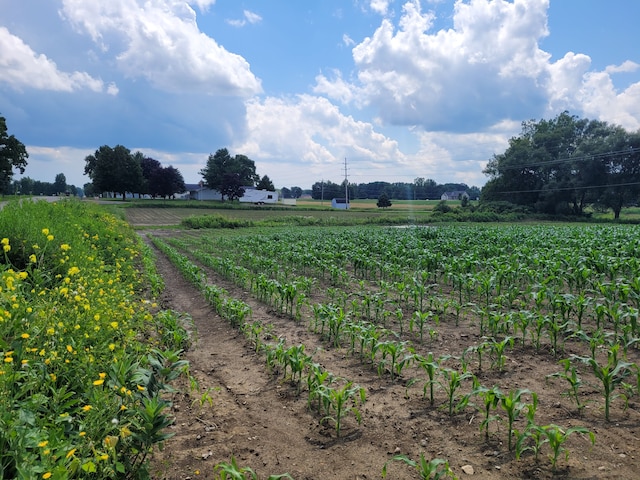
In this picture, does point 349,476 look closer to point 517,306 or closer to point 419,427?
point 419,427

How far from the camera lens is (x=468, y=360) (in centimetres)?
570

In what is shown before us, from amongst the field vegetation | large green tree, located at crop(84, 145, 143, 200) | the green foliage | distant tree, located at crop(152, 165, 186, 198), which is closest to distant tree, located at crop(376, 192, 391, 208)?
distant tree, located at crop(152, 165, 186, 198)

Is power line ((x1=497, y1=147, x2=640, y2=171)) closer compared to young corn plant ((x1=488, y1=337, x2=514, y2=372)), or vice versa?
young corn plant ((x1=488, y1=337, x2=514, y2=372))

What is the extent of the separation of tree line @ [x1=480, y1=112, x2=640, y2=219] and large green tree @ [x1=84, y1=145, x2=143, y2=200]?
7127cm

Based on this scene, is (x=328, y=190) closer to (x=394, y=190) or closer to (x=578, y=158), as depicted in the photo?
(x=394, y=190)

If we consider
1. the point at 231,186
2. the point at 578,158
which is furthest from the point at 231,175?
the point at 578,158

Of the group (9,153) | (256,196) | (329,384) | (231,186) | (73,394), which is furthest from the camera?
(256,196)

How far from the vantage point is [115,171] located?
86.2m

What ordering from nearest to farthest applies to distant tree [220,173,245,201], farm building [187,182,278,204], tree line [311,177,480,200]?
1. distant tree [220,173,245,201]
2. farm building [187,182,278,204]
3. tree line [311,177,480,200]

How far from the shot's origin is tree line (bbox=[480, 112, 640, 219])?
5734 centimetres

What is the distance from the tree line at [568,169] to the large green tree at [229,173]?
53.1m

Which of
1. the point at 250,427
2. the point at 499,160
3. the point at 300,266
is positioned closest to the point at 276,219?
the point at 300,266

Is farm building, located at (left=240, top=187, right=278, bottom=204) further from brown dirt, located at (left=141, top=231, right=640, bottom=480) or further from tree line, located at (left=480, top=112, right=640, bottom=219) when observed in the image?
brown dirt, located at (left=141, top=231, right=640, bottom=480)

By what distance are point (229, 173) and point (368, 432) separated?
313ft
